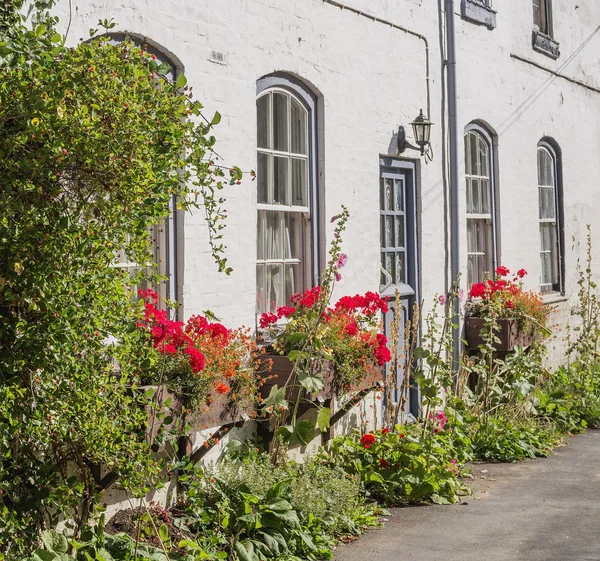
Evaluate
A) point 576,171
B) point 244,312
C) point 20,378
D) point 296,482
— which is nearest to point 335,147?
point 244,312

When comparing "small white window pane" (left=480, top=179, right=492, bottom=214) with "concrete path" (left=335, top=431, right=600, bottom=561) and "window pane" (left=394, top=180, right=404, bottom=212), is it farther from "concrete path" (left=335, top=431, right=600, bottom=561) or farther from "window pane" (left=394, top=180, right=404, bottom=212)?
"concrete path" (left=335, top=431, right=600, bottom=561)

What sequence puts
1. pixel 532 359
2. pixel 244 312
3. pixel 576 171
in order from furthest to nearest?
pixel 576 171 < pixel 532 359 < pixel 244 312

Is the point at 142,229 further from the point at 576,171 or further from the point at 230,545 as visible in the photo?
the point at 576,171

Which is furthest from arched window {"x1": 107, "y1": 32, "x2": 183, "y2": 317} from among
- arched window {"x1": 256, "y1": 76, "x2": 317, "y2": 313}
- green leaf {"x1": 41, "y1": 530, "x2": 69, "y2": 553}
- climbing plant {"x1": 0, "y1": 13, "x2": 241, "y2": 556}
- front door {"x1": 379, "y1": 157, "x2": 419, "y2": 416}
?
front door {"x1": 379, "y1": 157, "x2": 419, "y2": 416}

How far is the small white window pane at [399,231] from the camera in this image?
31.6 ft

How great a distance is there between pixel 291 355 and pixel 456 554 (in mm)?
1745

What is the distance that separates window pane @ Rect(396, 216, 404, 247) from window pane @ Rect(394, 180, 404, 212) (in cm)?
10

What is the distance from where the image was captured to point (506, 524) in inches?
273

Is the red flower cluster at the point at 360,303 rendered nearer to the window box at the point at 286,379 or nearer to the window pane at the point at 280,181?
the window box at the point at 286,379

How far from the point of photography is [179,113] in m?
4.64

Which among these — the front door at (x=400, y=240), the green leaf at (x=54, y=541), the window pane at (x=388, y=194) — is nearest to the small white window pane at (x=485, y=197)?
the front door at (x=400, y=240)

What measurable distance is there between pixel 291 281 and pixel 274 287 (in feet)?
0.84

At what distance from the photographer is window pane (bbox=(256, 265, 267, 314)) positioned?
7590 mm

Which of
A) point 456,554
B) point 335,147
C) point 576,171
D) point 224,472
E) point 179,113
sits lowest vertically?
point 456,554
